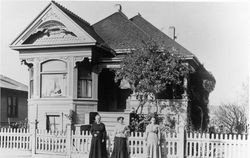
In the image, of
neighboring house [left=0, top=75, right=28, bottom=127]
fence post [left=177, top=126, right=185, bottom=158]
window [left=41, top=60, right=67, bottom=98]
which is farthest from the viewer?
neighboring house [left=0, top=75, right=28, bottom=127]

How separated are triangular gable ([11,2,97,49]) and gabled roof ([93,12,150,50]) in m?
2.50

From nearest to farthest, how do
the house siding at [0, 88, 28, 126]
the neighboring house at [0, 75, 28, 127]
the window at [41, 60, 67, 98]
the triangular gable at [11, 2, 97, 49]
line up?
the triangular gable at [11, 2, 97, 49] → the window at [41, 60, 67, 98] → the house siding at [0, 88, 28, 126] → the neighboring house at [0, 75, 28, 127]

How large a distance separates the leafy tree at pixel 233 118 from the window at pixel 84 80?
8.43m

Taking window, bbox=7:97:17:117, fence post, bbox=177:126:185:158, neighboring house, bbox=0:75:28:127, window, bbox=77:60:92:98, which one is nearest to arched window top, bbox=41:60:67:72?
window, bbox=77:60:92:98

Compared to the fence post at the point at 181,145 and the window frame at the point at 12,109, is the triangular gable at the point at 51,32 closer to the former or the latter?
the fence post at the point at 181,145

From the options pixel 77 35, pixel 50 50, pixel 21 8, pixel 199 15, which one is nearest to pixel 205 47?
pixel 199 15

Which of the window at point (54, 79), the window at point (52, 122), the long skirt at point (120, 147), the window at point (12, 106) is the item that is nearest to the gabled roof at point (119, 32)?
the window at point (54, 79)

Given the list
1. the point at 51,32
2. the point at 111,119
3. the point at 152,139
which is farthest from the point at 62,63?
the point at 152,139

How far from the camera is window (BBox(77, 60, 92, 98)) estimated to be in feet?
61.0

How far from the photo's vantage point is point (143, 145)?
12.8 m

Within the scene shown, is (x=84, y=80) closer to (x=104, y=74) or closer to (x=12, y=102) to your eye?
(x=104, y=74)

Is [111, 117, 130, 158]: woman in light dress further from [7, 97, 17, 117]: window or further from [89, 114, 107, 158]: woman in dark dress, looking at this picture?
[7, 97, 17, 117]: window

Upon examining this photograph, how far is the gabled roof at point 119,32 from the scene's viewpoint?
20.0 metres

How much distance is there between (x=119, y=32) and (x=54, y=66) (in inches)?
196
